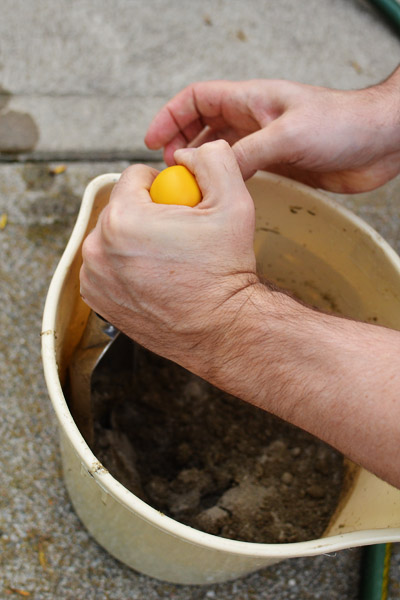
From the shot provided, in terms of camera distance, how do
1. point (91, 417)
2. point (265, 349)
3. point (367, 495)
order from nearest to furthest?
point (265, 349), point (367, 495), point (91, 417)

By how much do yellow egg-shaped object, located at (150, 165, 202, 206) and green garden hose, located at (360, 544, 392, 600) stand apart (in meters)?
0.73

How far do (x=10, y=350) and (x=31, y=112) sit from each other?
25.4 inches

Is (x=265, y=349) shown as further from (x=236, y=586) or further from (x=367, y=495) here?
(x=236, y=586)

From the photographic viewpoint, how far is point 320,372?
67 cm

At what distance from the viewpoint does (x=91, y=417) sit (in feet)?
3.20

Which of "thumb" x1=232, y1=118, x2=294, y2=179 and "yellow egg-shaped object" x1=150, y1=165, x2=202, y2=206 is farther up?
"thumb" x1=232, y1=118, x2=294, y2=179

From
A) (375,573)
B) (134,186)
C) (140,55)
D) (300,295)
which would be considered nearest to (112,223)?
(134,186)

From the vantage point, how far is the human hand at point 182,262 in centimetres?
68

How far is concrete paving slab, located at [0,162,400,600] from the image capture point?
1012 millimetres

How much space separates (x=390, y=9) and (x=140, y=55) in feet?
2.42

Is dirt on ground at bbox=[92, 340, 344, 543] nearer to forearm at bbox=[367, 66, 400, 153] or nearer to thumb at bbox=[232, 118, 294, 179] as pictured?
thumb at bbox=[232, 118, 294, 179]

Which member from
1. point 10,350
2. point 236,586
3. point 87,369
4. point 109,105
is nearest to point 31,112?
point 109,105

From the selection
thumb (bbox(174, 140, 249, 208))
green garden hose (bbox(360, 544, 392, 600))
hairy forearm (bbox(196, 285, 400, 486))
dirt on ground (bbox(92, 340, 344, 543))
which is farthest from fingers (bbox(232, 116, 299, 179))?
green garden hose (bbox(360, 544, 392, 600))

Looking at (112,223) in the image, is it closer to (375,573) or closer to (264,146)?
(264,146)
